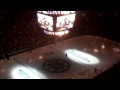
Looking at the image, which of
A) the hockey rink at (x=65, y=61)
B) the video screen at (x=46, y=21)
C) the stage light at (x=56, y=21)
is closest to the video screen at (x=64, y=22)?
the stage light at (x=56, y=21)

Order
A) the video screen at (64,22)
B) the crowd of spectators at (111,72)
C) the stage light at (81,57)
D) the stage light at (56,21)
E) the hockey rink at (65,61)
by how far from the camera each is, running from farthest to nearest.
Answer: the stage light at (81,57) < the hockey rink at (65,61) < the crowd of spectators at (111,72) < the video screen at (64,22) < the stage light at (56,21)

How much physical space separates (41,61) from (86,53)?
141 inches

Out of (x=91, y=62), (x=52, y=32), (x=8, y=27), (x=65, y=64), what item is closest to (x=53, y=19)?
(x=52, y=32)

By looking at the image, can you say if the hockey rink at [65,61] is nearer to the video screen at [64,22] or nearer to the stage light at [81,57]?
the stage light at [81,57]

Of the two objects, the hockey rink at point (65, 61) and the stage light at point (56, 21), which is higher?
the stage light at point (56, 21)

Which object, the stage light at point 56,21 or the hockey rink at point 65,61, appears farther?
the hockey rink at point 65,61

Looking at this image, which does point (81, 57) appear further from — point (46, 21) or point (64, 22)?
point (46, 21)

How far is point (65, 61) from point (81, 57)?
1.33 metres

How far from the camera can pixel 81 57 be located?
40.5 ft

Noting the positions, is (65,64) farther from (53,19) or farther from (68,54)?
(53,19)

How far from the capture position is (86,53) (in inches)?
512

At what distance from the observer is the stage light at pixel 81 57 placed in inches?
464

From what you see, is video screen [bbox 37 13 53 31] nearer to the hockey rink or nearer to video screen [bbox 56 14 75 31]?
video screen [bbox 56 14 75 31]

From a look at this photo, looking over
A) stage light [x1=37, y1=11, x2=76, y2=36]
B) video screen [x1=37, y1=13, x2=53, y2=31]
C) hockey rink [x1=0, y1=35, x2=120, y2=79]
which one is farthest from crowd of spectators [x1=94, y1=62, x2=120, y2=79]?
video screen [x1=37, y1=13, x2=53, y2=31]
